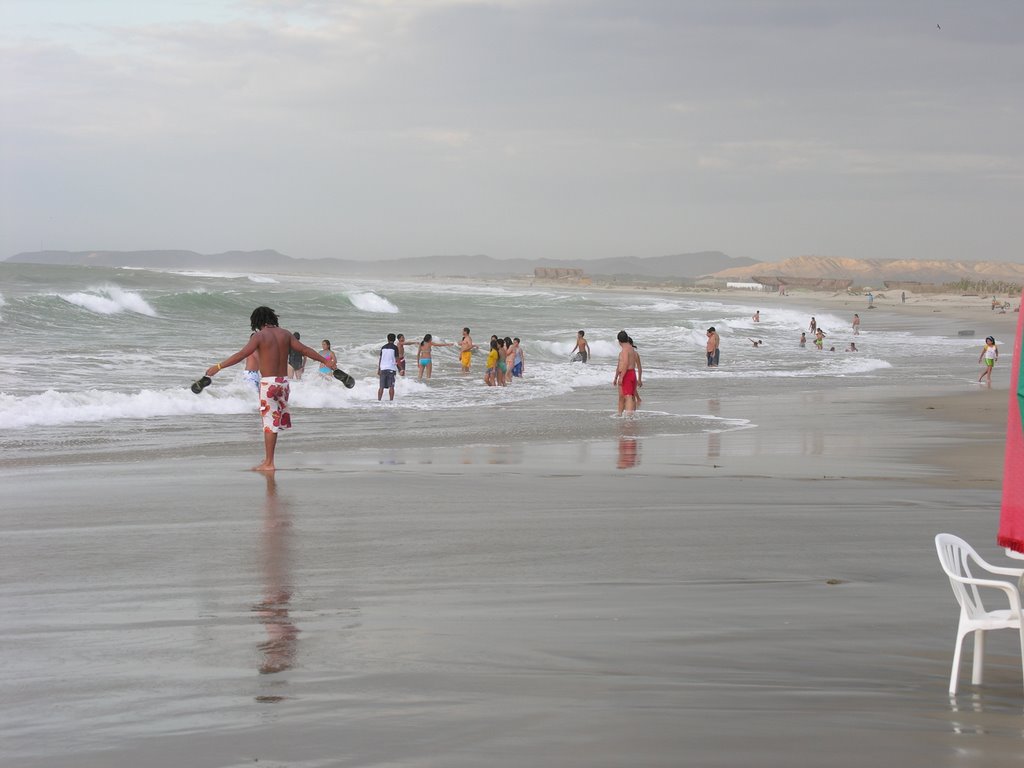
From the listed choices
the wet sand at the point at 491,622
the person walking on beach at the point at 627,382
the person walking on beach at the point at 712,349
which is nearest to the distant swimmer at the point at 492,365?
the person walking on beach at the point at 627,382

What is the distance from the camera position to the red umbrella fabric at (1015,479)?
380 cm

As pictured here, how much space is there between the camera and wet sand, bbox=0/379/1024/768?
12.6 ft

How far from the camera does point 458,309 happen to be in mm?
63062

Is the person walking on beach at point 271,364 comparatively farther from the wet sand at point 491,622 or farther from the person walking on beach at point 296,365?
the person walking on beach at point 296,365

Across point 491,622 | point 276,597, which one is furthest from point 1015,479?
point 276,597

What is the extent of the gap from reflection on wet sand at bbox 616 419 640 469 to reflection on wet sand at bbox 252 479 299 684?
415 centimetres

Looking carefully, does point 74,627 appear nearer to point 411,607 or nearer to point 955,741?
point 411,607

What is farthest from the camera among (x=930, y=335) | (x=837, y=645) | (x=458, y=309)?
(x=458, y=309)

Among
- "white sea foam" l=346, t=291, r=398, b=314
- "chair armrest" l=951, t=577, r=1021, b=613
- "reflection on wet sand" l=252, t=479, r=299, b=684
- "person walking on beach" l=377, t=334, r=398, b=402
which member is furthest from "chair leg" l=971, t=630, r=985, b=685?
"white sea foam" l=346, t=291, r=398, b=314

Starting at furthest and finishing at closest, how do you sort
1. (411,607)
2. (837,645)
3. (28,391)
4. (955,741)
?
(28,391) < (411,607) < (837,645) < (955,741)

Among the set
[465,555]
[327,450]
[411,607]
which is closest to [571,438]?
[327,450]

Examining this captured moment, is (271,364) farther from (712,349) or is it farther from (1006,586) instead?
(712,349)

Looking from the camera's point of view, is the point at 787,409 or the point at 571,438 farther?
the point at 787,409

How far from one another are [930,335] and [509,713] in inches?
1854
